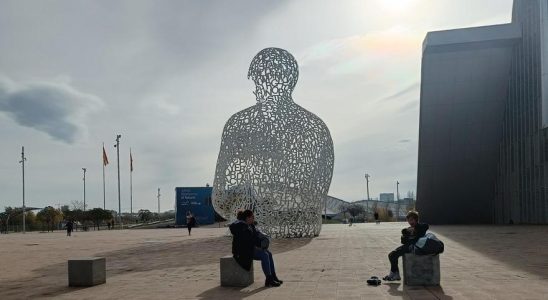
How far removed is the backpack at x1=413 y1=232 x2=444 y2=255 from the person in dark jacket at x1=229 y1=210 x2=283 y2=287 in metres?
1.95

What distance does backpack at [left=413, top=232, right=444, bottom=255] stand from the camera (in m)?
7.58

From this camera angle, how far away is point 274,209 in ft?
61.4

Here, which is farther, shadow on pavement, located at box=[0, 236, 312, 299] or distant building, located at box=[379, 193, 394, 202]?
distant building, located at box=[379, 193, 394, 202]

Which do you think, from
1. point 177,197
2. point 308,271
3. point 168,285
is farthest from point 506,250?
point 177,197

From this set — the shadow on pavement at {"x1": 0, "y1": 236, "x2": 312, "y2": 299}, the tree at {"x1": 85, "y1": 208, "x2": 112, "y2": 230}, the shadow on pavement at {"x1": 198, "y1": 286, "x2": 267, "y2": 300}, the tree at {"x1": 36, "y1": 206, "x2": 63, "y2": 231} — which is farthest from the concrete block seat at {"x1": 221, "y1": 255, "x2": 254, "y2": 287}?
the tree at {"x1": 36, "y1": 206, "x2": 63, "y2": 231}

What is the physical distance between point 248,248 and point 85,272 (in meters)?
2.50

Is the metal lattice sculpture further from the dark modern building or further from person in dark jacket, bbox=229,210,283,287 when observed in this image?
the dark modern building

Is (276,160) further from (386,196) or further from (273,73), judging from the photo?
(386,196)

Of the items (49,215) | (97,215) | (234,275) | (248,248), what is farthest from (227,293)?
(49,215)

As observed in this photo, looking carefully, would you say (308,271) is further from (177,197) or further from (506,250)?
(177,197)

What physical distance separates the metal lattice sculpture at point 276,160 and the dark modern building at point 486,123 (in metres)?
15.0

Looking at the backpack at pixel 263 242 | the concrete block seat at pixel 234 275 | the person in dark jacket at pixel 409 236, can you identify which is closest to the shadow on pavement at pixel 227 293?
the concrete block seat at pixel 234 275

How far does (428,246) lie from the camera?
7.64m

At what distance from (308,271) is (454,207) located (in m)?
28.5
